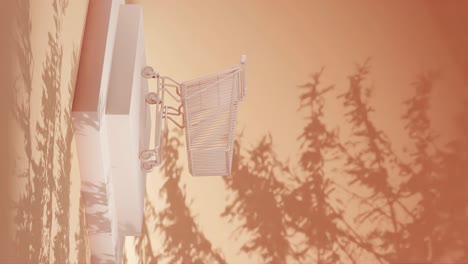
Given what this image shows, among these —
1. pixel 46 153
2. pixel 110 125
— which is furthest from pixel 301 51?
pixel 46 153

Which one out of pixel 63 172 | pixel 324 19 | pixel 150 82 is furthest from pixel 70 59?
pixel 324 19

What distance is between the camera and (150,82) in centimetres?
560

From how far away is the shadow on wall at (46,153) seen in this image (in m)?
2.62

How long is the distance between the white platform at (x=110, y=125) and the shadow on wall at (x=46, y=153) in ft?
0.40

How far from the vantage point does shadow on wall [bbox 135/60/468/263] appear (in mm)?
5668

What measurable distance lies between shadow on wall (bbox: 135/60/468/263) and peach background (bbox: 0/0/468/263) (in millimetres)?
69

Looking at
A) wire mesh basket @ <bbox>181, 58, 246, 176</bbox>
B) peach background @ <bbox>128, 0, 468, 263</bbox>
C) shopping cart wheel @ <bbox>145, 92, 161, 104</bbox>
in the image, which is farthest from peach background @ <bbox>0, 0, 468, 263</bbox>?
wire mesh basket @ <bbox>181, 58, 246, 176</bbox>

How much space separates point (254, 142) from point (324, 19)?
3.49 ft

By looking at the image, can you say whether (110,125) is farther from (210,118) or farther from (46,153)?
(46,153)

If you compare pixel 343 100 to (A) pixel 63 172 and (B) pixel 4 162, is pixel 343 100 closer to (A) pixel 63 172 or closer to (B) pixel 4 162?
(A) pixel 63 172

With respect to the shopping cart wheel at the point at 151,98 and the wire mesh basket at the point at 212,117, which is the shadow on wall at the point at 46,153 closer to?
the wire mesh basket at the point at 212,117

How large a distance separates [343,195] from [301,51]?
1.18 meters

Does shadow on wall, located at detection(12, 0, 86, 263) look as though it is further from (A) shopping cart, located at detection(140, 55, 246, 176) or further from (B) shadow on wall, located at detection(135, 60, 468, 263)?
(B) shadow on wall, located at detection(135, 60, 468, 263)

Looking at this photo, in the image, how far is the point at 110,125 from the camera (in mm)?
3896
